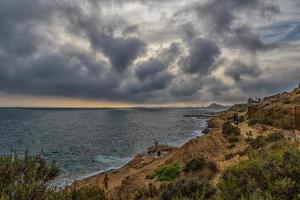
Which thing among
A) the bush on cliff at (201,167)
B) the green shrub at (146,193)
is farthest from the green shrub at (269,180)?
the bush on cliff at (201,167)

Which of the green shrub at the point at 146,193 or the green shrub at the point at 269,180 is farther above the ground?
the green shrub at the point at 269,180

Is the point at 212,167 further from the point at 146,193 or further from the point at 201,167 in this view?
the point at 146,193

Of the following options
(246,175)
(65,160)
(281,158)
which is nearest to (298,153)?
(281,158)

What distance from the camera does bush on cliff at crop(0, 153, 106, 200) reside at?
619cm

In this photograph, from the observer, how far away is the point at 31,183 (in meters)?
6.77

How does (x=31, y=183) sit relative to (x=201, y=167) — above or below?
above

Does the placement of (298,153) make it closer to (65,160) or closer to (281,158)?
(281,158)

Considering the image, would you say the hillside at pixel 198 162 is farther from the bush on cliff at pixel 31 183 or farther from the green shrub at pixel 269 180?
the bush on cliff at pixel 31 183

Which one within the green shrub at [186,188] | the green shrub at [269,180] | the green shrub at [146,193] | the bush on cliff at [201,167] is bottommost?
the green shrub at [146,193]

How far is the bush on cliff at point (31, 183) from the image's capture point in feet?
20.3

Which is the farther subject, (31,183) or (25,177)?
(25,177)

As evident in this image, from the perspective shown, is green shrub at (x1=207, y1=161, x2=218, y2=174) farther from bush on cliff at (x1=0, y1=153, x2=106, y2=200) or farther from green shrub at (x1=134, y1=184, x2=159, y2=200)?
bush on cliff at (x1=0, y1=153, x2=106, y2=200)

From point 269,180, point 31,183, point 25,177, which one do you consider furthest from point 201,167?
point 31,183

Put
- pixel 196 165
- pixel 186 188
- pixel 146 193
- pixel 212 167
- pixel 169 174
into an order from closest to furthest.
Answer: pixel 186 188
pixel 146 193
pixel 212 167
pixel 196 165
pixel 169 174
